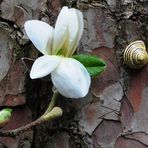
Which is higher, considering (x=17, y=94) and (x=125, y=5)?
(x=125, y=5)

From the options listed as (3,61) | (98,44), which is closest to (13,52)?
(3,61)

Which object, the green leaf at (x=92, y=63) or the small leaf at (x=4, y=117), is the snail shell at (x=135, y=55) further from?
the small leaf at (x=4, y=117)

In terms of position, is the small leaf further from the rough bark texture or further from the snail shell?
the snail shell

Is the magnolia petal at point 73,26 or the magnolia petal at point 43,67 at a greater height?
the magnolia petal at point 73,26

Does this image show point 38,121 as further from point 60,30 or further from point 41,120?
point 60,30

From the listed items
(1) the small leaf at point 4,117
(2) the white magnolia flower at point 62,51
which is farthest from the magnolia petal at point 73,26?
(1) the small leaf at point 4,117

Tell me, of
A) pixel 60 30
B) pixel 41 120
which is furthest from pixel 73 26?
pixel 41 120

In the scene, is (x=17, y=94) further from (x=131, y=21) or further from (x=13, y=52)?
(x=131, y=21)
